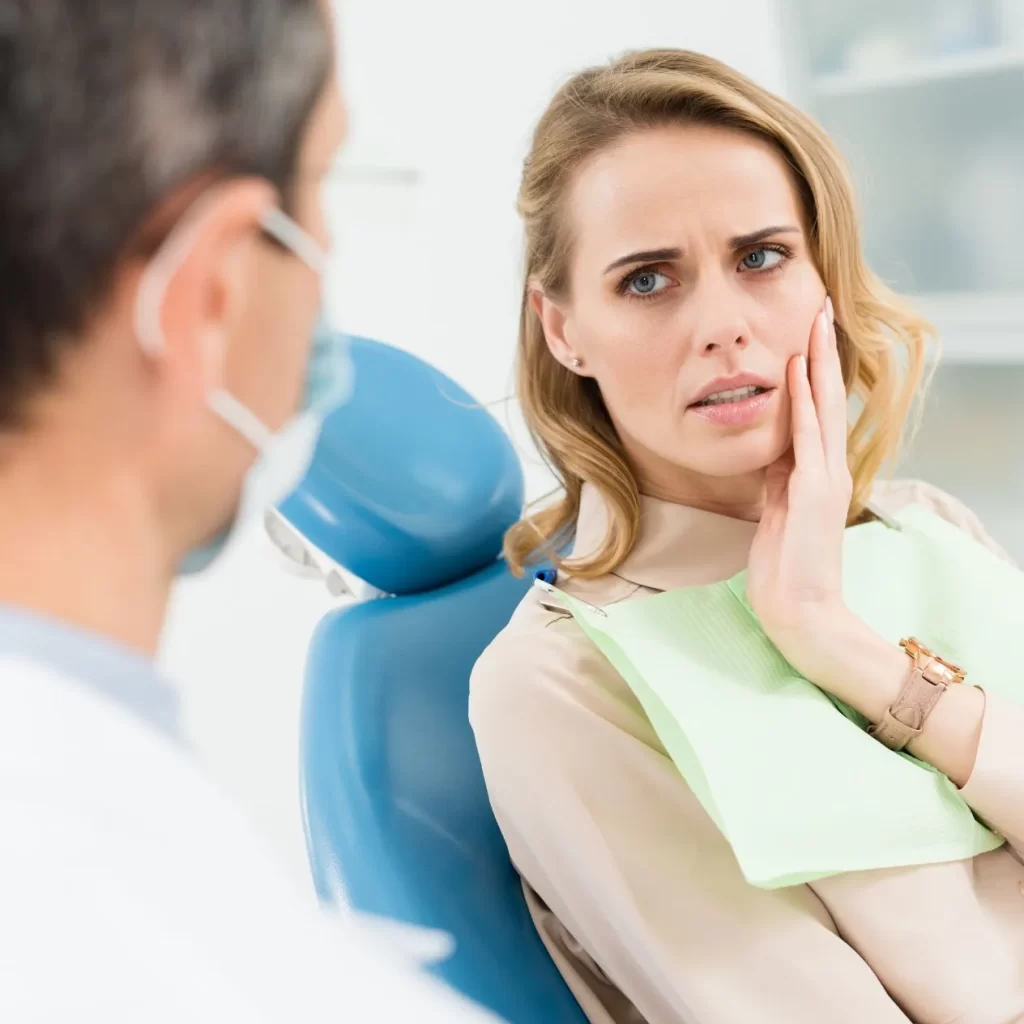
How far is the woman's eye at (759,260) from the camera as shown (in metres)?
1.01

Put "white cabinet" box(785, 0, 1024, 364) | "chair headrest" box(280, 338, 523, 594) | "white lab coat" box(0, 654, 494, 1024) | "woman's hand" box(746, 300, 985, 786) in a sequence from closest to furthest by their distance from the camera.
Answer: "white lab coat" box(0, 654, 494, 1024) → "woman's hand" box(746, 300, 985, 786) → "chair headrest" box(280, 338, 523, 594) → "white cabinet" box(785, 0, 1024, 364)

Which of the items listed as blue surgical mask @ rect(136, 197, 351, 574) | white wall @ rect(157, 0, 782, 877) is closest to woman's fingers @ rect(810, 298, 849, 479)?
blue surgical mask @ rect(136, 197, 351, 574)

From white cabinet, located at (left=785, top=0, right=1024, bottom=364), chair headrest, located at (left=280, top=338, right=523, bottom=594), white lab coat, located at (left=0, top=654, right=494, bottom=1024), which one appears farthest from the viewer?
white cabinet, located at (left=785, top=0, right=1024, bottom=364)

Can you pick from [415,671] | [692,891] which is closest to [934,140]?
[415,671]

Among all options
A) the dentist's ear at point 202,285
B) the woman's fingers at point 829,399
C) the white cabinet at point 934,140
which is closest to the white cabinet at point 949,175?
the white cabinet at point 934,140

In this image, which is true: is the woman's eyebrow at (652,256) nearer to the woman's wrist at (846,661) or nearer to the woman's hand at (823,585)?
the woman's hand at (823,585)

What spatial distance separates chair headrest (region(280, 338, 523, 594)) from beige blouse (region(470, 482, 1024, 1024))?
19cm

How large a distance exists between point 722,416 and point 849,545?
0.70 feet

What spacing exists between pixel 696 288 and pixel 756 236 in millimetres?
70

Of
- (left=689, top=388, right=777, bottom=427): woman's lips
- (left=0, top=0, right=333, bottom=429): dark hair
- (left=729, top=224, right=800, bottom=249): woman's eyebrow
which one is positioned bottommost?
(left=689, top=388, right=777, bottom=427): woman's lips

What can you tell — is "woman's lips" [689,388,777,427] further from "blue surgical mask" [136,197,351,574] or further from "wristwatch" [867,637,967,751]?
"blue surgical mask" [136,197,351,574]

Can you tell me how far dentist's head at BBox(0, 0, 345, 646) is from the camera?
37 cm

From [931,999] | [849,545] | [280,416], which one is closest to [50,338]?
[280,416]

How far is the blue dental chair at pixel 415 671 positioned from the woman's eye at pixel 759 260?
302 mm
